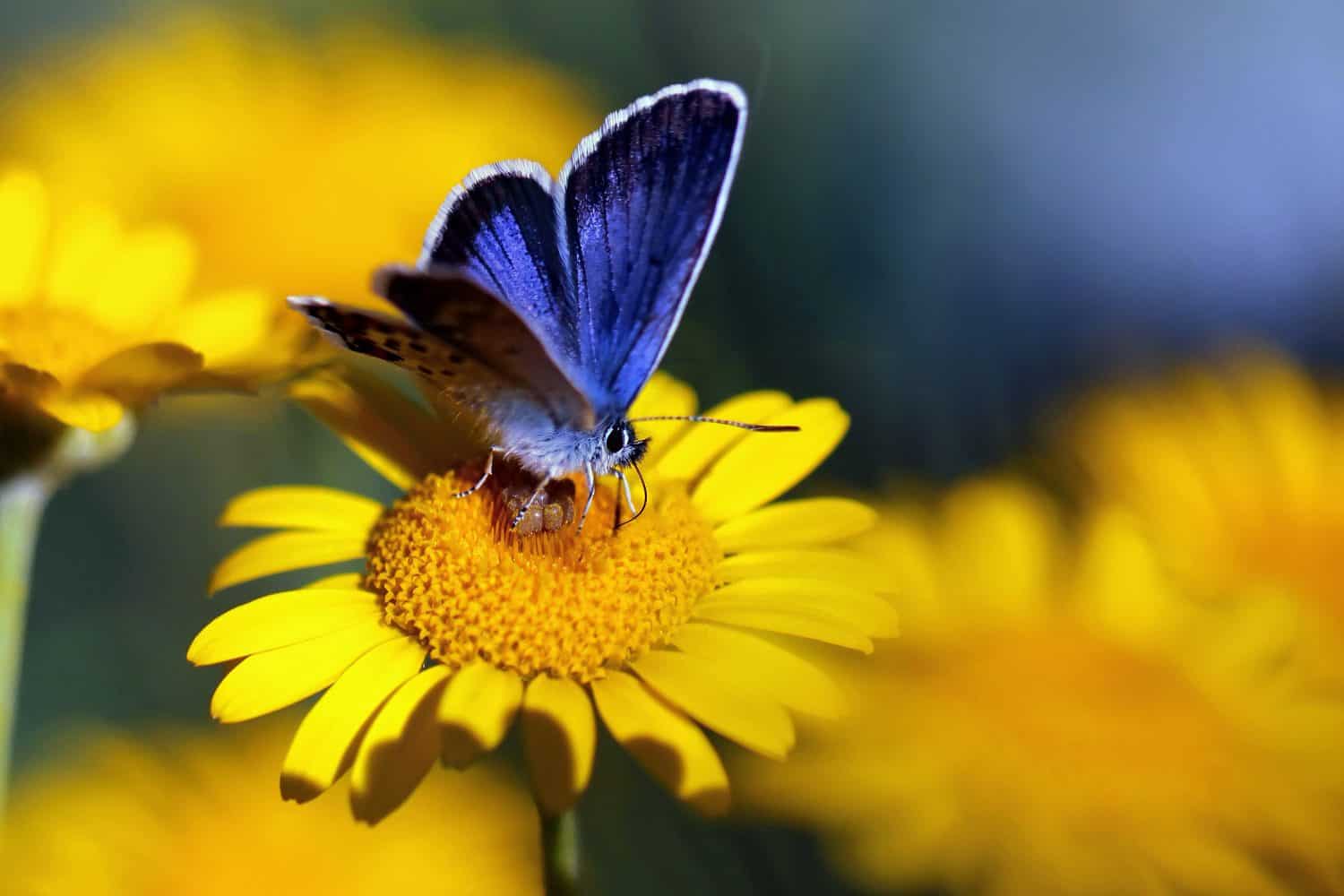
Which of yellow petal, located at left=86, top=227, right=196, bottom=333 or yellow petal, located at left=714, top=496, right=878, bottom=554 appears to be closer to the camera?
yellow petal, located at left=714, top=496, right=878, bottom=554

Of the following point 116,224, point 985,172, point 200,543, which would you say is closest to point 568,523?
point 116,224

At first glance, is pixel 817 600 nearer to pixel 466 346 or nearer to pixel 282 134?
pixel 466 346

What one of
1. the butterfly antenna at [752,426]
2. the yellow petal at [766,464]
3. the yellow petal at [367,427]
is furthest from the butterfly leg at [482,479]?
the yellow petal at [766,464]

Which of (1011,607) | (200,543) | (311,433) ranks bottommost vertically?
(200,543)

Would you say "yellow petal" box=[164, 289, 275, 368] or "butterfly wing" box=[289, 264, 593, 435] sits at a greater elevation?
"butterfly wing" box=[289, 264, 593, 435]

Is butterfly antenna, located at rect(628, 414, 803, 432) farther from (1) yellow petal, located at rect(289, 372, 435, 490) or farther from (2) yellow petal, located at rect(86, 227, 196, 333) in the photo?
(2) yellow petal, located at rect(86, 227, 196, 333)

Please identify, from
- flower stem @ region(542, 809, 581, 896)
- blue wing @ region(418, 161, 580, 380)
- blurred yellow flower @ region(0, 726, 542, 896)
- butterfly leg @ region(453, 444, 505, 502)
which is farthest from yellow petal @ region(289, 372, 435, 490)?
blurred yellow flower @ region(0, 726, 542, 896)

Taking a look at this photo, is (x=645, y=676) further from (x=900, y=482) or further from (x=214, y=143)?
(x=214, y=143)
